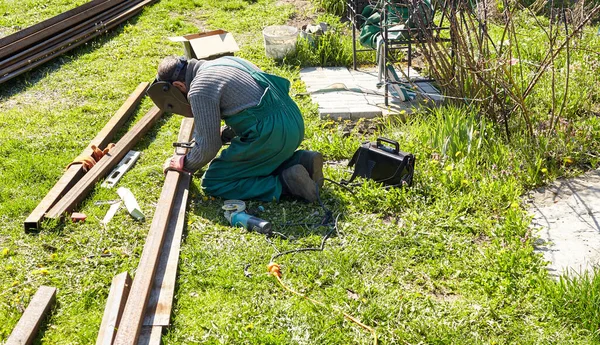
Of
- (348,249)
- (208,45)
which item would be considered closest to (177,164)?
(348,249)

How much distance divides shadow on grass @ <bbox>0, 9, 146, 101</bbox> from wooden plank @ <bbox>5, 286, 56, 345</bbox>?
454 centimetres

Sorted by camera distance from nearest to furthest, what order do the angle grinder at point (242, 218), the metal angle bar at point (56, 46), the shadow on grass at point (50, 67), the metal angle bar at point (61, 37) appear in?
the angle grinder at point (242, 218)
the shadow on grass at point (50, 67)
the metal angle bar at point (56, 46)
the metal angle bar at point (61, 37)

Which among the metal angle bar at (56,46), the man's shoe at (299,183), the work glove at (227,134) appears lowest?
the man's shoe at (299,183)

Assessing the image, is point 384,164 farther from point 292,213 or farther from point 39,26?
point 39,26

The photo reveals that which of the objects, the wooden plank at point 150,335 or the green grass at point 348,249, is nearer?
the wooden plank at point 150,335

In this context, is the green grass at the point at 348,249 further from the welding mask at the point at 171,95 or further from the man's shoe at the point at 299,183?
the welding mask at the point at 171,95

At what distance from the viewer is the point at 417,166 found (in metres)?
5.72

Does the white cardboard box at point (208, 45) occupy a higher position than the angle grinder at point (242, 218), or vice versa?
the white cardboard box at point (208, 45)

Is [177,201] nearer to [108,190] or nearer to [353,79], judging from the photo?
[108,190]

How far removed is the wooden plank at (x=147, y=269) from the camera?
3.67 metres

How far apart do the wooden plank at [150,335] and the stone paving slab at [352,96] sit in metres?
3.77

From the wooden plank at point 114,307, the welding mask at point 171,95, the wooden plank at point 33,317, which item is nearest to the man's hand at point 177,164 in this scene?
the welding mask at point 171,95

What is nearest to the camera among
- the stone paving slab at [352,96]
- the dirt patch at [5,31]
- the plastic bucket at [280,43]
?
the stone paving slab at [352,96]

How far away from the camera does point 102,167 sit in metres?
5.87
